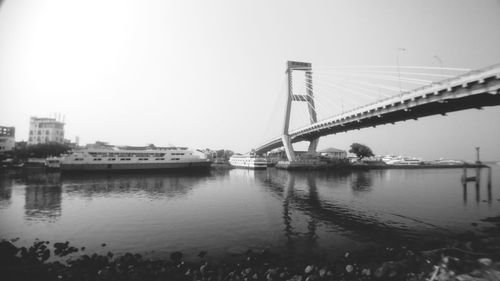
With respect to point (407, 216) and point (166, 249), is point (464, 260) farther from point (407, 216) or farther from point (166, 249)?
point (166, 249)

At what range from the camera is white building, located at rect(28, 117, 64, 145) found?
8731 centimetres

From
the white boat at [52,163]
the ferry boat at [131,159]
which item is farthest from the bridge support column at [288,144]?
the white boat at [52,163]

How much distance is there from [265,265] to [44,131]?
113 meters

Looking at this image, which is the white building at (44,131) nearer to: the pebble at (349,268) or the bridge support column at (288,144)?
the bridge support column at (288,144)

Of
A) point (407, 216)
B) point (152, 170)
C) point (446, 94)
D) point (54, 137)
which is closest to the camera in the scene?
point (407, 216)

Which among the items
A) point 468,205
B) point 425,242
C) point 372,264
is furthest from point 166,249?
point 468,205

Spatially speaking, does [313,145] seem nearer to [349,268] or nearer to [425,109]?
[425,109]

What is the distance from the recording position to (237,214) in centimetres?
1791

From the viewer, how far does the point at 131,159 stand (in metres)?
56.3

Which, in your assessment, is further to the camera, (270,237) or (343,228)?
(343,228)

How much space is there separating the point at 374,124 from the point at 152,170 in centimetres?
4976

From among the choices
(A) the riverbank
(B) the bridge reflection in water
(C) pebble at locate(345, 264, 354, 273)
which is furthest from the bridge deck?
(C) pebble at locate(345, 264, 354, 273)

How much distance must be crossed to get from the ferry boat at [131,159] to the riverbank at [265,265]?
4772 cm

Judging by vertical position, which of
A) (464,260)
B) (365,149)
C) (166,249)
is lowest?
(166,249)
